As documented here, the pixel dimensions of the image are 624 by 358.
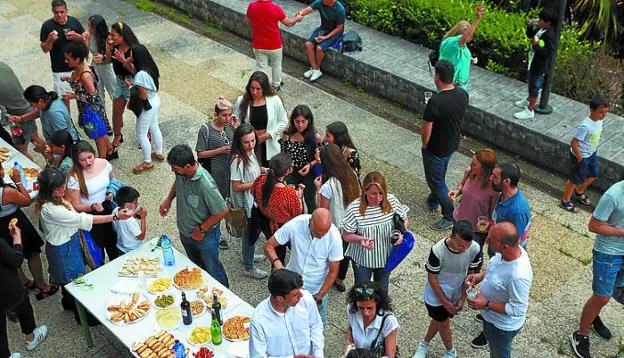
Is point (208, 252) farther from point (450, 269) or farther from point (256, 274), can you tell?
point (450, 269)

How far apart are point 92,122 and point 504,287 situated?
5.42 m

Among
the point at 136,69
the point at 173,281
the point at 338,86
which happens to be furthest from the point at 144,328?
the point at 338,86

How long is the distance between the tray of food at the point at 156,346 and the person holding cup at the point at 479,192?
9.33ft

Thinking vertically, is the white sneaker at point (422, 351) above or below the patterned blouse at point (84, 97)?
below

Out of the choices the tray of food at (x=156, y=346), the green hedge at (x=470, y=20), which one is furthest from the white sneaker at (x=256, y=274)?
the green hedge at (x=470, y=20)

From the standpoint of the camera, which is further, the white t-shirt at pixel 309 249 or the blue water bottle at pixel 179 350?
the white t-shirt at pixel 309 249

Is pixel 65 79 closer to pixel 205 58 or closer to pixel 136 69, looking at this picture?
pixel 136 69

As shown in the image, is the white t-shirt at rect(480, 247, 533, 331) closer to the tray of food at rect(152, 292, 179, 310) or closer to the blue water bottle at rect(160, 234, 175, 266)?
the tray of food at rect(152, 292, 179, 310)

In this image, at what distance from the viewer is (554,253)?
7074 millimetres

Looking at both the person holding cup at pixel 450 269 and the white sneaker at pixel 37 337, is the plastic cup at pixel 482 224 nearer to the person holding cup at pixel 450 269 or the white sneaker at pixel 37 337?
the person holding cup at pixel 450 269

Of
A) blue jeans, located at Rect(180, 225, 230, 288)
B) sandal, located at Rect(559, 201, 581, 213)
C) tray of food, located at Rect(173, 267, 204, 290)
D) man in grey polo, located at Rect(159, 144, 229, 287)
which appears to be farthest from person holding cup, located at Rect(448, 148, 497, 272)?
tray of food, located at Rect(173, 267, 204, 290)

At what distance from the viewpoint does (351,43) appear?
414 inches

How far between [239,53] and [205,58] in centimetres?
63

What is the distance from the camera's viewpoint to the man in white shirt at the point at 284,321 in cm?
445
